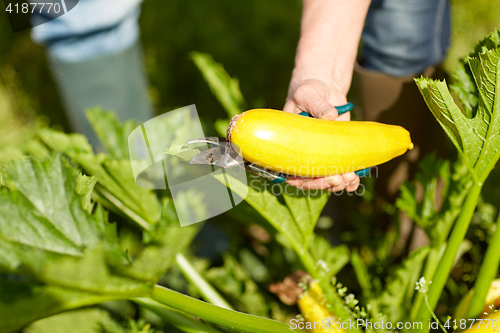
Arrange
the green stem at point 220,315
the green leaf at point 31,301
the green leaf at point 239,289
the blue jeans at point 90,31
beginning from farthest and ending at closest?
the blue jeans at point 90,31, the green leaf at point 239,289, the green stem at point 220,315, the green leaf at point 31,301

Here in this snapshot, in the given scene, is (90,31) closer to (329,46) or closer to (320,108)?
(329,46)

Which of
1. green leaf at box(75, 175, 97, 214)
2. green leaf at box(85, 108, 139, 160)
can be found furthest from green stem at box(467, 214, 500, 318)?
green leaf at box(85, 108, 139, 160)

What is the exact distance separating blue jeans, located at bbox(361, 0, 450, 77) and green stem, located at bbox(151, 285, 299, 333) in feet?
2.76

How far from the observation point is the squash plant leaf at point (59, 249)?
1.83ft

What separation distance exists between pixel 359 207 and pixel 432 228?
548mm

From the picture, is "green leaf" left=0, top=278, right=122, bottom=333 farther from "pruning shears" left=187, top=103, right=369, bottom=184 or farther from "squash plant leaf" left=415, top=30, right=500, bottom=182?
"squash plant leaf" left=415, top=30, right=500, bottom=182

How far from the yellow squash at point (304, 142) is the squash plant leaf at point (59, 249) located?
214 mm

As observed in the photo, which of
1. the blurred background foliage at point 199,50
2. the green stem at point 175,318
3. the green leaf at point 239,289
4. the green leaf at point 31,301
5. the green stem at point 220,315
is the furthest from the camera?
the blurred background foliage at point 199,50

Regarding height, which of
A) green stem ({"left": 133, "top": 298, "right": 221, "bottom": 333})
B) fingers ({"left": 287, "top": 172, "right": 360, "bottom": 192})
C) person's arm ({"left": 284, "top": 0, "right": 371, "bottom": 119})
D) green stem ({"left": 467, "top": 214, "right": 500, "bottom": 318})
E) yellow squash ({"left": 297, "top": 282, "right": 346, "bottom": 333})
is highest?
person's arm ({"left": 284, "top": 0, "right": 371, "bottom": 119})

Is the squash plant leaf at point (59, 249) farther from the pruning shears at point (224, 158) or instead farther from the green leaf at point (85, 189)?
the pruning shears at point (224, 158)

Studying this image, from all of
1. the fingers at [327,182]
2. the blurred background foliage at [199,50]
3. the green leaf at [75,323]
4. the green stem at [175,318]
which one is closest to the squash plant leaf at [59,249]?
the green stem at [175,318]

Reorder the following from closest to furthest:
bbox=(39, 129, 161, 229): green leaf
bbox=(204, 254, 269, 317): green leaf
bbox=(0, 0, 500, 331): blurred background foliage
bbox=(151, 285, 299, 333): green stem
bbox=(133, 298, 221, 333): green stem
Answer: bbox=(151, 285, 299, 333): green stem → bbox=(133, 298, 221, 333): green stem → bbox=(39, 129, 161, 229): green leaf → bbox=(204, 254, 269, 317): green leaf → bbox=(0, 0, 500, 331): blurred background foliage

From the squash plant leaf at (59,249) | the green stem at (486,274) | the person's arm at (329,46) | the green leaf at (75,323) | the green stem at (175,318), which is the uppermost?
the person's arm at (329,46)

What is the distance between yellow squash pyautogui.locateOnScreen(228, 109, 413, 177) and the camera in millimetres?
763
